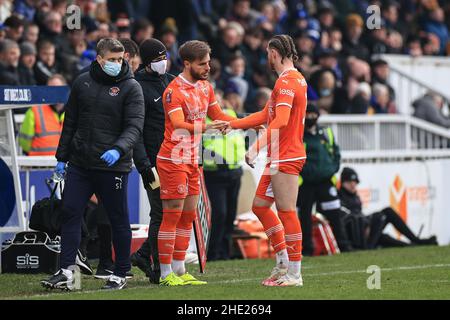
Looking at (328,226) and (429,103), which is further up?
(429,103)

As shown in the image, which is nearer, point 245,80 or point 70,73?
point 70,73

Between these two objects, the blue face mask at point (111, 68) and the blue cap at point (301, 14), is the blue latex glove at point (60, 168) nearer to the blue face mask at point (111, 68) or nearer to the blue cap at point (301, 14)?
the blue face mask at point (111, 68)

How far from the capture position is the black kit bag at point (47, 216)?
11961 mm

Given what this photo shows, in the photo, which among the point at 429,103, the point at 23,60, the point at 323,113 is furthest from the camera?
the point at 429,103

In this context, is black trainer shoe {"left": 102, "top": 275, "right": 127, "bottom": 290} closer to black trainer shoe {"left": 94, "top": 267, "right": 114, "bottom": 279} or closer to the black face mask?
black trainer shoe {"left": 94, "top": 267, "right": 114, "bottom": 279}

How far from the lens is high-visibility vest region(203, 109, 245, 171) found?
15.1m

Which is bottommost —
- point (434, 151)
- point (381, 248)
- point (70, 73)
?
point (381, 248)

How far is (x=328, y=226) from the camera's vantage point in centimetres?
1689

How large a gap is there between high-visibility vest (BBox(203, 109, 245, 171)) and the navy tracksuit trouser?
4.43m

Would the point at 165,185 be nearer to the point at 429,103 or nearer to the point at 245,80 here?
the point at 245,80

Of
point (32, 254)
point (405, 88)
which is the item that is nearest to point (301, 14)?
point (405, 88)

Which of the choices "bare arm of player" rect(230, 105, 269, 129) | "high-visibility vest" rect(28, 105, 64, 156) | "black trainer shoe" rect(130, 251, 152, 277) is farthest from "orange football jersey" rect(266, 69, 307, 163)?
"high-visibility vest" rect(28, 105, 64, 156)
